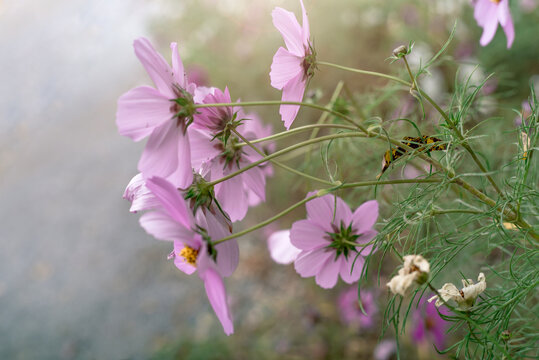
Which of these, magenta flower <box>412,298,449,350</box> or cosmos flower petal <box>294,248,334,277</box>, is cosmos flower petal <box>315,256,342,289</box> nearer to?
cosmos flower petal <box>294,248,334,277</box>

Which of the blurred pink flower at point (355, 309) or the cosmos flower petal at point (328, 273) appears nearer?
the cosmos flower petal at point (328, 273)

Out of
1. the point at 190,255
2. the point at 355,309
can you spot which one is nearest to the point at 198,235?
the point at 190,255

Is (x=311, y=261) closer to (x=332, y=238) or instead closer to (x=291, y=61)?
(x=332, y=238)

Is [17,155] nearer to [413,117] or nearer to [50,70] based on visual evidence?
[50,70]

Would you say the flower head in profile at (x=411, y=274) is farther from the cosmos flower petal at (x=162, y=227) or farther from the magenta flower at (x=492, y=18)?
the magenta flower at (x=492, y=18)

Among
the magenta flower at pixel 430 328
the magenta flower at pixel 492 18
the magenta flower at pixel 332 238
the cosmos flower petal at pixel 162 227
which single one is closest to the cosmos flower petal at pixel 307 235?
the magenta flower at pixel 332 238
